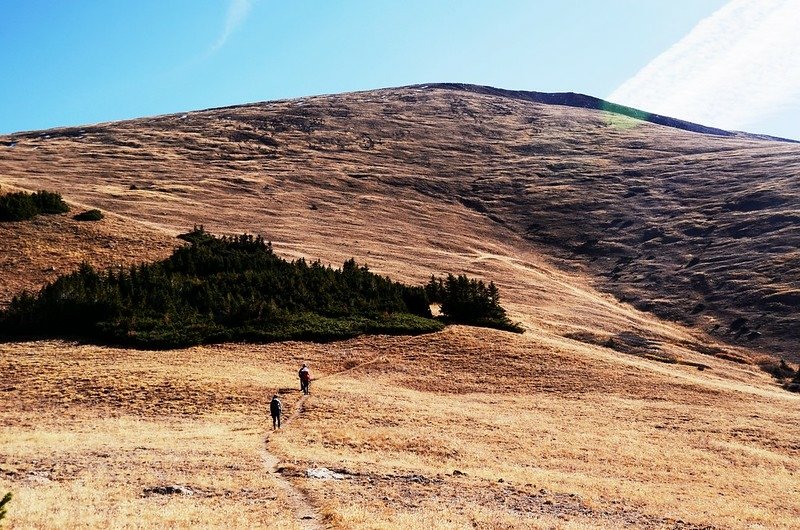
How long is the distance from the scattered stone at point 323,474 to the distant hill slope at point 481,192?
1252 inches

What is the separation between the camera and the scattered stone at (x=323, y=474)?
17125 mm

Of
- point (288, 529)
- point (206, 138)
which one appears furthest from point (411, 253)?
point (206, 138)

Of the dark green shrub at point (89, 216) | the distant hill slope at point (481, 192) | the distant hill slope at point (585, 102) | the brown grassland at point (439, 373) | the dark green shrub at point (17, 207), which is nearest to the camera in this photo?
the brown grassland at point (439, 373)

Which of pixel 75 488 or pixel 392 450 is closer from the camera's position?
pixel 75 488

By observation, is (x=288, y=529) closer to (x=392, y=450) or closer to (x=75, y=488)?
(x=75, y=488)

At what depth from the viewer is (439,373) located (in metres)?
32.2

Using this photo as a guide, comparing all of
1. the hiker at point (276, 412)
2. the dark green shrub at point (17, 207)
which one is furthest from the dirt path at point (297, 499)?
the dark green shrub at point (17, 207)

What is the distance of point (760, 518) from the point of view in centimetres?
1711

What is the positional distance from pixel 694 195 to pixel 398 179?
3996 centimetres

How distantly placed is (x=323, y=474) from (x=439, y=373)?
1549 centimetres

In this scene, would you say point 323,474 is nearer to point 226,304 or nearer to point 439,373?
point 439,373

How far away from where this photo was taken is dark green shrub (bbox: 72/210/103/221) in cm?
4832

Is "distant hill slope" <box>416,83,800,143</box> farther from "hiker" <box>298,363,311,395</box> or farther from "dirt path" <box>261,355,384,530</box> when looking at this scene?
"dirt path" <box>261,355,384,530</box>

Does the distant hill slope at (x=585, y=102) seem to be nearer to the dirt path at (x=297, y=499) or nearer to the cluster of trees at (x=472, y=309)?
the cluster of trees at (x=472, y=309)
